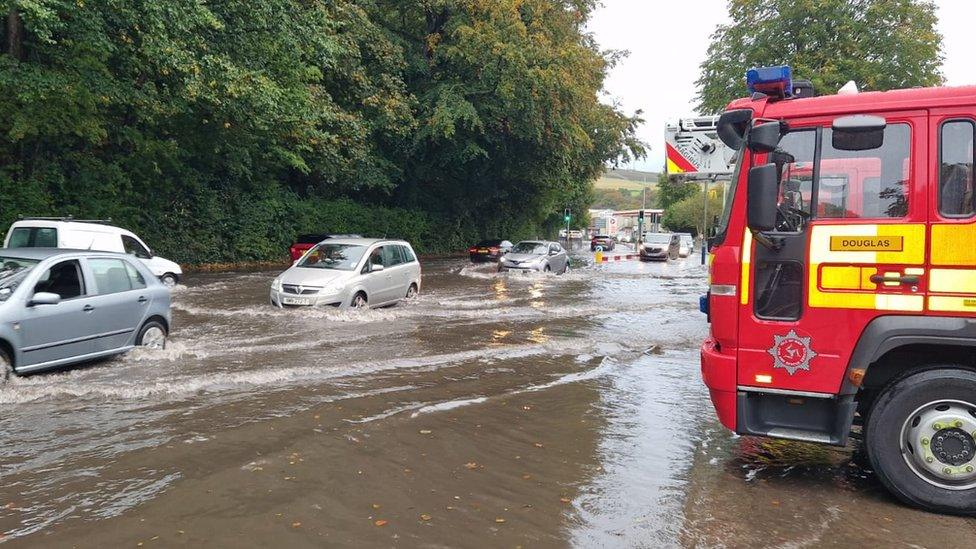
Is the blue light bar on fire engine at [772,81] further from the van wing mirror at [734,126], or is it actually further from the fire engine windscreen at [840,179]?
the fire engine windscreen at [840,179]

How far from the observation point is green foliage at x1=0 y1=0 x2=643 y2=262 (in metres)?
17.0

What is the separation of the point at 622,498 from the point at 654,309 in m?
13.2

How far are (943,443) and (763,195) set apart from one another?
1992 mm

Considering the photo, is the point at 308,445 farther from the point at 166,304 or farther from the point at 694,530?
the point at 166,304

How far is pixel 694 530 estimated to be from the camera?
4.41 meters

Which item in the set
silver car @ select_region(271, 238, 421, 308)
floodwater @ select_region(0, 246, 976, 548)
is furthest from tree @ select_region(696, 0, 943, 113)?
floodwater @ select_region(0, 246, 976, 548)

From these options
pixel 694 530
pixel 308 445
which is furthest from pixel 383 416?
pixel 694 530

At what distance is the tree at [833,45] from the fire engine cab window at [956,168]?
→ 1749 centimetres

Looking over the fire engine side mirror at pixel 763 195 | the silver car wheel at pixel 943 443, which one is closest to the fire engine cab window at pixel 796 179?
the fire engine side mirror at pixel 763 195

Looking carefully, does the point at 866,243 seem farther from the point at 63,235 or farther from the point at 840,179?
the point at 63,235

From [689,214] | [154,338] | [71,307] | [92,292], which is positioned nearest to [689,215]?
[689,214]

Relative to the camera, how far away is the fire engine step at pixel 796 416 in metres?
4.84

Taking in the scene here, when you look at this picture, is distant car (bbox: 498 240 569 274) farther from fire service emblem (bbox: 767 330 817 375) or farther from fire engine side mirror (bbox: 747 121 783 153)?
fire engine side mirror (bbox: 747 121 783 153)

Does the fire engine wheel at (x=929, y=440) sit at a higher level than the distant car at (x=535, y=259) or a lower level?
lower
